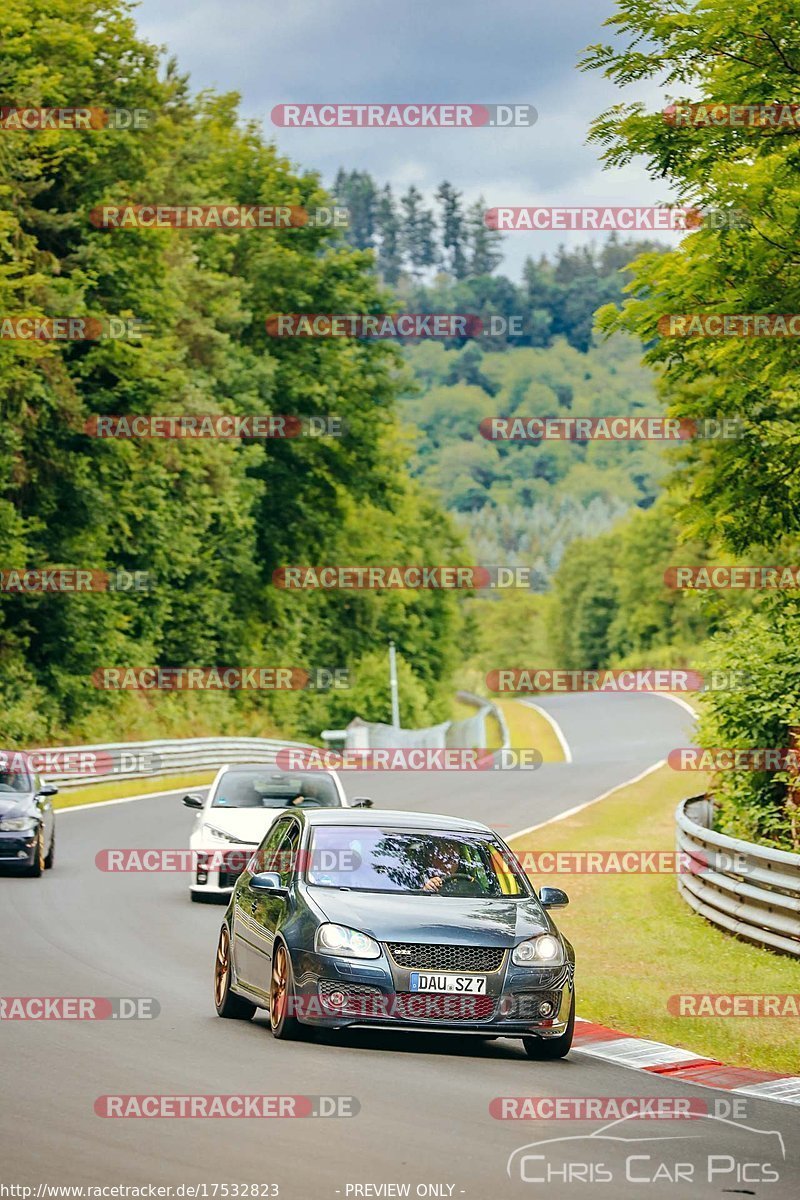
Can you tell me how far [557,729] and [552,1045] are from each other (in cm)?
6887

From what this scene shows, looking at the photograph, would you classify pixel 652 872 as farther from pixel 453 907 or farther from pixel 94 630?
pixel 94 630

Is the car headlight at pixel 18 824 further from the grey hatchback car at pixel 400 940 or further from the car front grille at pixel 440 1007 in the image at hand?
the car front grille at pixel 440 1007

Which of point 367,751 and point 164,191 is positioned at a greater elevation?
point 164,191

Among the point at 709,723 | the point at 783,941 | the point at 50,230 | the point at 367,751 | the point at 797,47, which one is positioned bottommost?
the point at 367,751

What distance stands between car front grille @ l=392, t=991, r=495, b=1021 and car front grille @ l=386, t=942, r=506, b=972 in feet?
0.54

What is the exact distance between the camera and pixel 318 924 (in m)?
11.0

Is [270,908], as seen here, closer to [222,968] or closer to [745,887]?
[222,968]

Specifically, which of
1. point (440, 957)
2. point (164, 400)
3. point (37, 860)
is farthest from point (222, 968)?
point (164, 400)

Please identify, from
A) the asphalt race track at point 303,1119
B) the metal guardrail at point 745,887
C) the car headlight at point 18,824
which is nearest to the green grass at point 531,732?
the car headlight at point 18,824

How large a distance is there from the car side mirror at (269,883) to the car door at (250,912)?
0.13 meters

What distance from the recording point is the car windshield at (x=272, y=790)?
21.4 metres

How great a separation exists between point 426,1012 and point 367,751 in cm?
4924

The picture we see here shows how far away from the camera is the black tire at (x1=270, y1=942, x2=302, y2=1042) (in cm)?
1108

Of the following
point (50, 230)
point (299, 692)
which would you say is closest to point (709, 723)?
point (50, 230)
